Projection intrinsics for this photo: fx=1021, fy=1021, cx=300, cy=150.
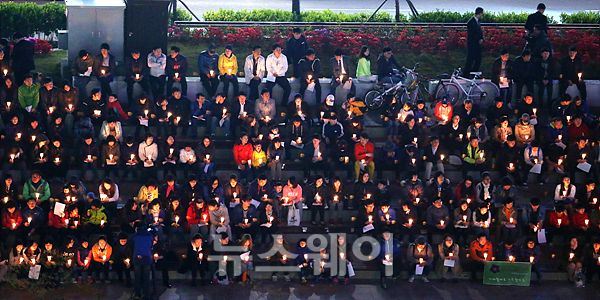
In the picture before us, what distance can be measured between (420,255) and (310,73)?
227 inches

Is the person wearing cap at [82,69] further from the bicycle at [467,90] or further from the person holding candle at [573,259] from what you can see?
the person holding candle at [573,259]

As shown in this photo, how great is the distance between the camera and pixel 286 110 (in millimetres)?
23672

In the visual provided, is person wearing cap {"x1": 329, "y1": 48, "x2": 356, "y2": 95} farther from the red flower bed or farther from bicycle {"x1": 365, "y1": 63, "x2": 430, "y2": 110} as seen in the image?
the red flower bed

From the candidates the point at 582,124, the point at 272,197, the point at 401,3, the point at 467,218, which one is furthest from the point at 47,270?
the point at 401,3

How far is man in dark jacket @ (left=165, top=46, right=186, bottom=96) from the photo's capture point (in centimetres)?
2330

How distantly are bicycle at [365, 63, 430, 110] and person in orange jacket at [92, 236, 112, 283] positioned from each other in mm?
7515

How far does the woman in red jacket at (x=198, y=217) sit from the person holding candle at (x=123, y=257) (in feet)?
4.31

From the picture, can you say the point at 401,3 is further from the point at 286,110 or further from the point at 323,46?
the point at 286,110

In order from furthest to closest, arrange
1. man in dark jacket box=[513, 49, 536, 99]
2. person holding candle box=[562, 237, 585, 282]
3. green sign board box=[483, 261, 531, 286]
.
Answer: man in dark jacket box=[513, 49, 536, 99], person holding candle box=[562, 237, 585, 282], green sign board box=[483, 261, 531, 286]

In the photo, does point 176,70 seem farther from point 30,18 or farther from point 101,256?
point 30,18

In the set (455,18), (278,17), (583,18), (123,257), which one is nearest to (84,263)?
(123,257)

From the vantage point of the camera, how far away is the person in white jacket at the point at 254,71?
23.6 meters

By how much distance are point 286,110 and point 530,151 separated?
5.62 meters

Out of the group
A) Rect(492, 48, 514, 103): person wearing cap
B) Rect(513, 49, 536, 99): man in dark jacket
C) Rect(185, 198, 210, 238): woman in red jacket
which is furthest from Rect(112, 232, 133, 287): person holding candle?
Rect(513, 49, 536, 99): man in dark jacket
